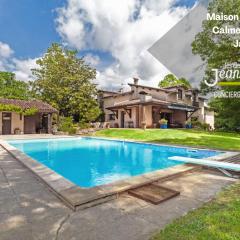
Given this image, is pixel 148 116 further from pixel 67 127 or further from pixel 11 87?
pixel 11 87

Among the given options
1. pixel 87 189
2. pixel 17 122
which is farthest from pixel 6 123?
pixel 87 189

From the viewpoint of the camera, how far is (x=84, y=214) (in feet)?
12.3

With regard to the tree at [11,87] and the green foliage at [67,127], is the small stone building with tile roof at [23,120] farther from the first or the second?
the tree at [11,87]

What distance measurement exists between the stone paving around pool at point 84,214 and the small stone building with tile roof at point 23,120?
21119 millimetres

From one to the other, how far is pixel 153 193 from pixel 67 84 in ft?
99.9

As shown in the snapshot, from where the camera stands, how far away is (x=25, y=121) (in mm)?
26062

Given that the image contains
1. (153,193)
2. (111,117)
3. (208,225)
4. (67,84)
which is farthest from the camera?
(111,117)

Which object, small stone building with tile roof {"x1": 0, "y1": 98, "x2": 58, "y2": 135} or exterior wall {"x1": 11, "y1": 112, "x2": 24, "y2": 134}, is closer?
small stone building with tile roof {"x1": 0, "y1": 98, "x2": 58, "y2": 135}

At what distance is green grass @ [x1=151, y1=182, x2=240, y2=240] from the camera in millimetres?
2875

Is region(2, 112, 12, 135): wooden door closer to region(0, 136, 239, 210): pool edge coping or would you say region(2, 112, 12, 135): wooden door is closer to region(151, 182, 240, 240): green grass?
region(0, 136, 239, 210): pool edge coping

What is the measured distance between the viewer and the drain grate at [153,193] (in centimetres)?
436

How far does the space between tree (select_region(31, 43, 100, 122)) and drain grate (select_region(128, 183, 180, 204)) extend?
25.8m
